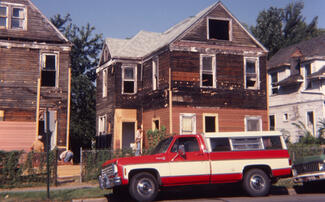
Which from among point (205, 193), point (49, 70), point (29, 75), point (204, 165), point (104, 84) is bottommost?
point (205, 193)

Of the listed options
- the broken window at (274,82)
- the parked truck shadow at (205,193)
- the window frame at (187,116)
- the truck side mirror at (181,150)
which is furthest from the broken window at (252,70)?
the truck side mirror at (181,150)

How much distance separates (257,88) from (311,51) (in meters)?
12.3

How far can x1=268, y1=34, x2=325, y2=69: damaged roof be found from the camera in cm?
3444

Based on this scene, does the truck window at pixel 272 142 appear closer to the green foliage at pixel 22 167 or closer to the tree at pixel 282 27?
the green foliage at pixel 22 167

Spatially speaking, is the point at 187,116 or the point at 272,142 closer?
the point at 272,142

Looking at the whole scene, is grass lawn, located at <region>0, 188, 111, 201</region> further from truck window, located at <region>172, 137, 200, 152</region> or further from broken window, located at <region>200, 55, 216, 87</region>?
broken window, located at <region>200, 55, 216, 87</region>

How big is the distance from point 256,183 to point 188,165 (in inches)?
95.0

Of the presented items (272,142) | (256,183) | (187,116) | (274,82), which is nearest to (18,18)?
(187,116)

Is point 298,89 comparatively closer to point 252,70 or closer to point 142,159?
point 252,70

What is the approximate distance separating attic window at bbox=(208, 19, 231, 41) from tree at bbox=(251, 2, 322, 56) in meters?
31.8

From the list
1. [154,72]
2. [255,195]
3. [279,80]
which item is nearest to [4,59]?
[154,72]

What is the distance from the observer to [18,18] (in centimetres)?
2491

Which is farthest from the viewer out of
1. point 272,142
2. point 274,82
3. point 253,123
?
point 274,82

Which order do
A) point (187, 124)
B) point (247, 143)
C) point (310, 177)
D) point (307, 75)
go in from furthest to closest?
point (307, 75) → point (187, 124) → point (310, 177) → point (247, 143)
